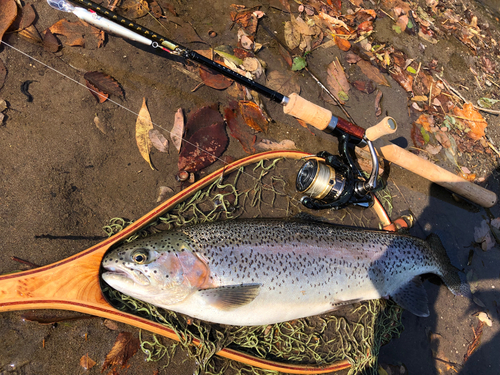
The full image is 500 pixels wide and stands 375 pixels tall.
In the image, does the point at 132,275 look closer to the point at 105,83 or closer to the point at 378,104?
the point at 105,83

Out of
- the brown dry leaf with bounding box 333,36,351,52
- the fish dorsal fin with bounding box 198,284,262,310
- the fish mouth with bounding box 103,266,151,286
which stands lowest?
the fish dorsal fin with bounding box 198,284,262,310

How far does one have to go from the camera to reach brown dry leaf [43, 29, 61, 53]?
2.86 meters

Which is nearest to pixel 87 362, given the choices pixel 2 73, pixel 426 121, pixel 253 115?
pixel 2 73

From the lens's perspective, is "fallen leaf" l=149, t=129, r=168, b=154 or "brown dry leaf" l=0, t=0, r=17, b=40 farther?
"fallen leaf" l=149, t=129, r=168, b=154

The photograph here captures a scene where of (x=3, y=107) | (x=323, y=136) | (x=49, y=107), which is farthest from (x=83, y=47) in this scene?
(x=323, y=136)

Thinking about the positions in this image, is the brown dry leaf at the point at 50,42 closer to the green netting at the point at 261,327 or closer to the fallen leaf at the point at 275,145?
the green netting at the point at 261,327

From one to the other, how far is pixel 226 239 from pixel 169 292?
0.66m

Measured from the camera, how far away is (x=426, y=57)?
477 cm

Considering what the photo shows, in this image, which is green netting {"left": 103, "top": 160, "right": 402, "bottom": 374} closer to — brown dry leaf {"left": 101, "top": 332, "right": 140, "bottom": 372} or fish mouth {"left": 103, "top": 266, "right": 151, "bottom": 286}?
brown dry leaf {"left": 101, "top": 332, "right": 140, "bottom": 372}

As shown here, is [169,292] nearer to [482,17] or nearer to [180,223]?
[180,223]

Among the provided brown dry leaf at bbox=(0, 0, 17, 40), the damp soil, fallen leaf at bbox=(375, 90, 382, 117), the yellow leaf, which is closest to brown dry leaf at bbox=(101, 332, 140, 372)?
the damp soil

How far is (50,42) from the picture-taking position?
9.43 feet

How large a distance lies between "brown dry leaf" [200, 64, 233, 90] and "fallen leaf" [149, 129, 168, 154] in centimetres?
87

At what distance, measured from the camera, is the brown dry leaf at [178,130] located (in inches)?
120
